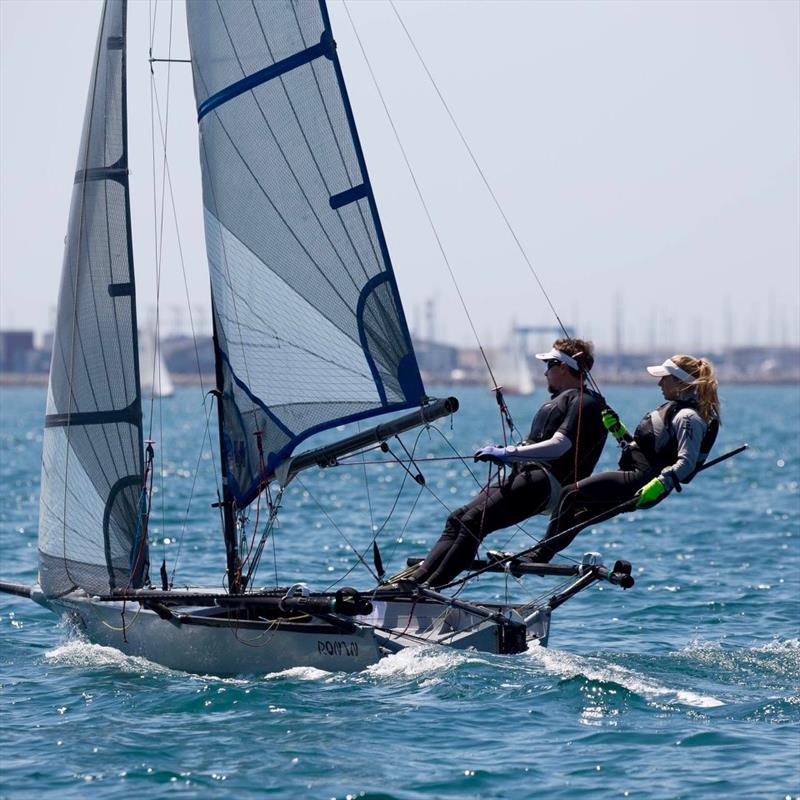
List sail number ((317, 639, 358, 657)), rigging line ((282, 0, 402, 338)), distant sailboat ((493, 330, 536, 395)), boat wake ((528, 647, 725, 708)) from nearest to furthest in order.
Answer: boat wake ((528, 647, 725, 708))
sail number ((317, 639, 358, 657))
rigging line ((282, 0, 402, 338))
distant sailboat ((493, 330, 536, 395))

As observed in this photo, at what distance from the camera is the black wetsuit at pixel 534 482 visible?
10.2 m

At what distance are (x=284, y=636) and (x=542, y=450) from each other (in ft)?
6.77

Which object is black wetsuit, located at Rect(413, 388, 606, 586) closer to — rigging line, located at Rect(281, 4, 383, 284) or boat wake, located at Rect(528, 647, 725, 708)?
boat wake, located at Rect(528, 647, 725, 708)

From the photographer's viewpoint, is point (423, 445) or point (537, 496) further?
point (423, 445)

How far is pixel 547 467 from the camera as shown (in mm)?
10305

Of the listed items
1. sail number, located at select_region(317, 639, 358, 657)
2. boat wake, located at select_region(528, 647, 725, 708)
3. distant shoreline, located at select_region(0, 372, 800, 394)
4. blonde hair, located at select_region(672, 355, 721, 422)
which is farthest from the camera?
distant shoreline, located at select_region(0, 372, 800, 394)

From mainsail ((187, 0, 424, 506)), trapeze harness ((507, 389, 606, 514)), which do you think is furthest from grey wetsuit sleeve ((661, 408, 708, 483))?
mainsail ((187, 0, 424, 506))

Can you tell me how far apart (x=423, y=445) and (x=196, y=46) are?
33299 millimetres

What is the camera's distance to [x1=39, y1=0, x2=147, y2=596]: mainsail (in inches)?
436

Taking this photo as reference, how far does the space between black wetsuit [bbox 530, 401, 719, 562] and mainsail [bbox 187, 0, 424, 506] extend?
4.08 feet

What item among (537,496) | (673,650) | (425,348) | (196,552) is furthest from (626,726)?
(425,348)

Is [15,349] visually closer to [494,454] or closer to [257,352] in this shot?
[257,352]

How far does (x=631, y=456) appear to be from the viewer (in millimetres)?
10406

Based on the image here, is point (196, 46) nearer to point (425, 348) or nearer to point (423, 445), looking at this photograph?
point (423, 445)
